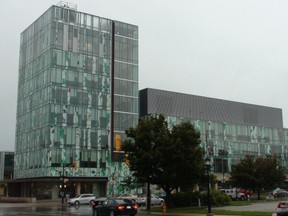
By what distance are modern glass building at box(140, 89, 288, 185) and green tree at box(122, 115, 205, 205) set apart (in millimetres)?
59335

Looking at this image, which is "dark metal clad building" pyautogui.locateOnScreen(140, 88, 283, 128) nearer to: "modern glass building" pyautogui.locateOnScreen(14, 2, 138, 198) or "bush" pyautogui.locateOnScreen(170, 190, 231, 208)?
"modern glass building" pyautogui.locateOnScreen(14, 2, 138, 198)

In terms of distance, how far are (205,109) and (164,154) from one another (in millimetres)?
75558

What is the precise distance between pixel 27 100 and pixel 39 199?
2423 cm

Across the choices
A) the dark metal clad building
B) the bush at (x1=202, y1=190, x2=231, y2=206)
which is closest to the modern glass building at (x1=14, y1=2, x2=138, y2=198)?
the dark metal clad building

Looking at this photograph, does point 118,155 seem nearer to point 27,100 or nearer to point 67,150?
point 67,150

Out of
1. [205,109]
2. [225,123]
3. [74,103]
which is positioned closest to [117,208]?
[74,103]

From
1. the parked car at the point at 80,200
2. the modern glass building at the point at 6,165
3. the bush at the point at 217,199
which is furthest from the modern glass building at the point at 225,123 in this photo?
the bush at the point at 217,199

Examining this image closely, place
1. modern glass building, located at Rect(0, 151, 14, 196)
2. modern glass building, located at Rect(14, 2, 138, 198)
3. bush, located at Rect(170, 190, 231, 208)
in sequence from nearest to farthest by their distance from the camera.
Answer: bush, located at Rect(170, 190, 231, 208), modern glass building, located at Rect(14, 2, 138, 198), modern glass building, located at Rect(0, 151, 14, 196)

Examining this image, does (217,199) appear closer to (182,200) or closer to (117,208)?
(182,200)

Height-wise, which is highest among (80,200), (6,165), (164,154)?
(6,165)

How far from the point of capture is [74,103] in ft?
309

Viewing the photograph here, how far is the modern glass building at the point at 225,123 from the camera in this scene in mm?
109438

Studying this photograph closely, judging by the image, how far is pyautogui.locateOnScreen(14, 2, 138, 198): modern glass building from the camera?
91.2 meters

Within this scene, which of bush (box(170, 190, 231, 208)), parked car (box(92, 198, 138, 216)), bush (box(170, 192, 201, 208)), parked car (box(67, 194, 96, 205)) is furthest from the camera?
parked car (box(67, 194, 96, 205))
